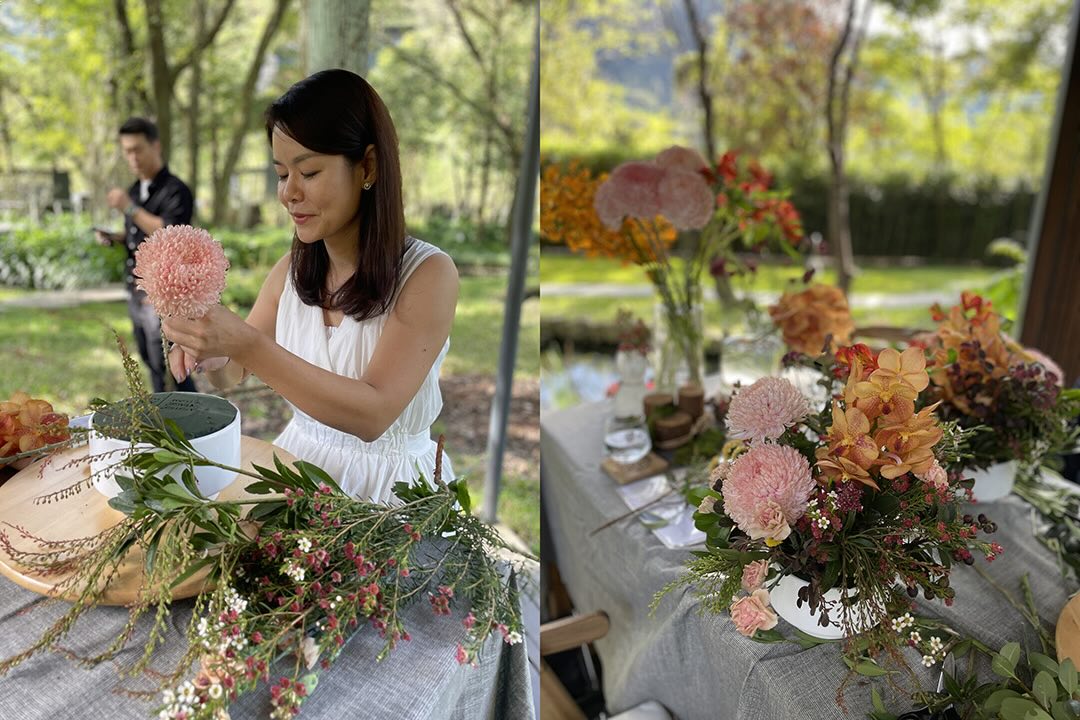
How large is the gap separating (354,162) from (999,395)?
1.15 metres

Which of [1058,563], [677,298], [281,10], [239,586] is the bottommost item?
[1058,563]

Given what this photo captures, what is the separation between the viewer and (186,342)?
0.84 m

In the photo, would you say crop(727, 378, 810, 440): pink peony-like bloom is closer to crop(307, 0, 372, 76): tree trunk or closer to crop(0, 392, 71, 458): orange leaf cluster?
crop(307, 0, 372, 76): tree trunk

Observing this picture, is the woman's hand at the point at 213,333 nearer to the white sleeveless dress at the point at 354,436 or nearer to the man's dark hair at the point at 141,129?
the white sleeveless dress at the point at 354,436

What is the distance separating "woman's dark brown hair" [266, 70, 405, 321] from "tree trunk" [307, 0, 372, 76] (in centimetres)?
9

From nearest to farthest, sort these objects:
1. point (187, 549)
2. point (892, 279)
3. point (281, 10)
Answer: point (187, 549) < point (281, 10) < point (892, 279)

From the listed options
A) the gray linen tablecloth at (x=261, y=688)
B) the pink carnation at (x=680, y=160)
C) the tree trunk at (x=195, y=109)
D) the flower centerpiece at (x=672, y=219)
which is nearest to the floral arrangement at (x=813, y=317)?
the flower centerpiece at (x=672, y=219)

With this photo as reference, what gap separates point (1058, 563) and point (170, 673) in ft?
4.49

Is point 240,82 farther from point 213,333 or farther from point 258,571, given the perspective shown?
point 258,571

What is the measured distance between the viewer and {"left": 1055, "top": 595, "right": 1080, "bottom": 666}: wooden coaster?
37.1 inches

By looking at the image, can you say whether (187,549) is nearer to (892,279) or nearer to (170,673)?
(170,673)

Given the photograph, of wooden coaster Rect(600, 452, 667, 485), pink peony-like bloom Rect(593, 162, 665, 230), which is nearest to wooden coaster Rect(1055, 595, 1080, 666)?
wooden coaster Rect(600, 452, 667, 485)

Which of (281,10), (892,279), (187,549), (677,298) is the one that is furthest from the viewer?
(892,279)

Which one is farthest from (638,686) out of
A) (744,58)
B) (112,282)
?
(744,58)
